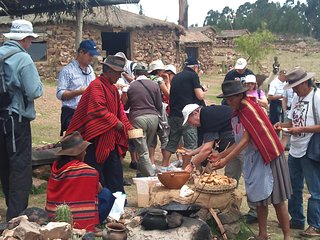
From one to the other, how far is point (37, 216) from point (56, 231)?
522 mm

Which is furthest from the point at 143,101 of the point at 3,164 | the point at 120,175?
the point at 3,164

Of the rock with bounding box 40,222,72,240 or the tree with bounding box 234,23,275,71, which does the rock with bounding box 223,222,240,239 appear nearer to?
the rock with bounding box 40,222,72,240

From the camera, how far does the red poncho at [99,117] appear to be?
5703mm

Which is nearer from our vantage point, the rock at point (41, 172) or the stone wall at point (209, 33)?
the rock at point (41, 172)

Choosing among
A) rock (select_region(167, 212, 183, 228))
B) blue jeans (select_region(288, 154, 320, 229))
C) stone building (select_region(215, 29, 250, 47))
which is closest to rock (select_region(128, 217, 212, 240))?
rock (select_region(167, 212, 183, 228))

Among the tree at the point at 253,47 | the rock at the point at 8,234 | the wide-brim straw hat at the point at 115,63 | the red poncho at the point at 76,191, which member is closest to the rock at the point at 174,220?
the red poncho at the point at 76,191

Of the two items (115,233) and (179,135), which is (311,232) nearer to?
(115,233)

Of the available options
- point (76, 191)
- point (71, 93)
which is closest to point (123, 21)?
point (71, 93)

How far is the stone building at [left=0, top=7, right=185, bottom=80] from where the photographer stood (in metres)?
19.3

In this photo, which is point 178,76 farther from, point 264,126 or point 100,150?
point 264,126

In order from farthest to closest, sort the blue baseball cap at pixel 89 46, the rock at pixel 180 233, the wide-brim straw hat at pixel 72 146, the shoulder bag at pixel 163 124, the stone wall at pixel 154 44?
the stone wall at pixel 154 44 → the shoulder bag at pixel 163 124 → the blue baseball cap at pixel 89 46 → the wide-brim straw hat at pixel 72 146 → the rock at pixel 180 233

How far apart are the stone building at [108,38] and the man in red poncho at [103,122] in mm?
10342

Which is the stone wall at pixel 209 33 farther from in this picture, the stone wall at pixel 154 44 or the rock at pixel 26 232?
the rock at pixel 26 232

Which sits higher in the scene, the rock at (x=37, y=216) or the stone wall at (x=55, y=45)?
the stone wall at (x=55, y=45)
